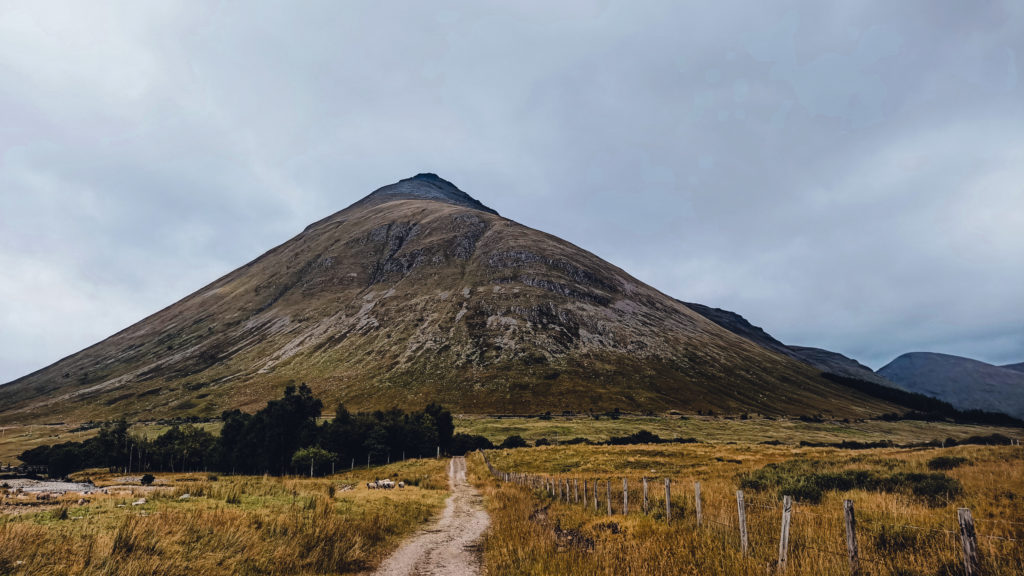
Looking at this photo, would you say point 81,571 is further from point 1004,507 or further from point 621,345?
point 621,345

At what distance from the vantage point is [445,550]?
51.0 ft

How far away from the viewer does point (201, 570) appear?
32.1 feet

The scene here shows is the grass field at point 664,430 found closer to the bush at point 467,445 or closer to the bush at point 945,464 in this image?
the bush at point 467,445

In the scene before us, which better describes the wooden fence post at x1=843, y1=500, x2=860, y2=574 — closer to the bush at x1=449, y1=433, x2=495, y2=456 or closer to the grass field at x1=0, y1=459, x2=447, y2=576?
the grass field at x1=0, y1=459, x2=447, y2=576

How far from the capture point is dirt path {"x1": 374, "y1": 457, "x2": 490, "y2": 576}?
1295cm

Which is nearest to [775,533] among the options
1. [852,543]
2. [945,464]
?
[852,543]

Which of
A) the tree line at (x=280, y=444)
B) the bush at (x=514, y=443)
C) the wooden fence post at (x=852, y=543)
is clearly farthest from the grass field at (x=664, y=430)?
the wooden fence post at (x=852, y=543)

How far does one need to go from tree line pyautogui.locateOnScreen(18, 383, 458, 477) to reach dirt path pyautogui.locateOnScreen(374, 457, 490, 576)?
5343 centimetres

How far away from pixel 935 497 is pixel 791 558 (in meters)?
12.3

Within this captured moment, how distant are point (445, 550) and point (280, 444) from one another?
7498cm

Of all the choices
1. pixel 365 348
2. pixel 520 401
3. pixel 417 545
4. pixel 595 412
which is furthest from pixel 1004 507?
pixel 365 348

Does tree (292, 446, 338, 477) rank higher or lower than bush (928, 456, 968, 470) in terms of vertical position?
lower

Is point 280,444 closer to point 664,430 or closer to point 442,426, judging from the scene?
point 442,426

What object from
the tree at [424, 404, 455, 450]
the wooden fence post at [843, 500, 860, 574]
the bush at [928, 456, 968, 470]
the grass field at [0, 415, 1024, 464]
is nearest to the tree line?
the tree at [424, 404, 455, 450]
